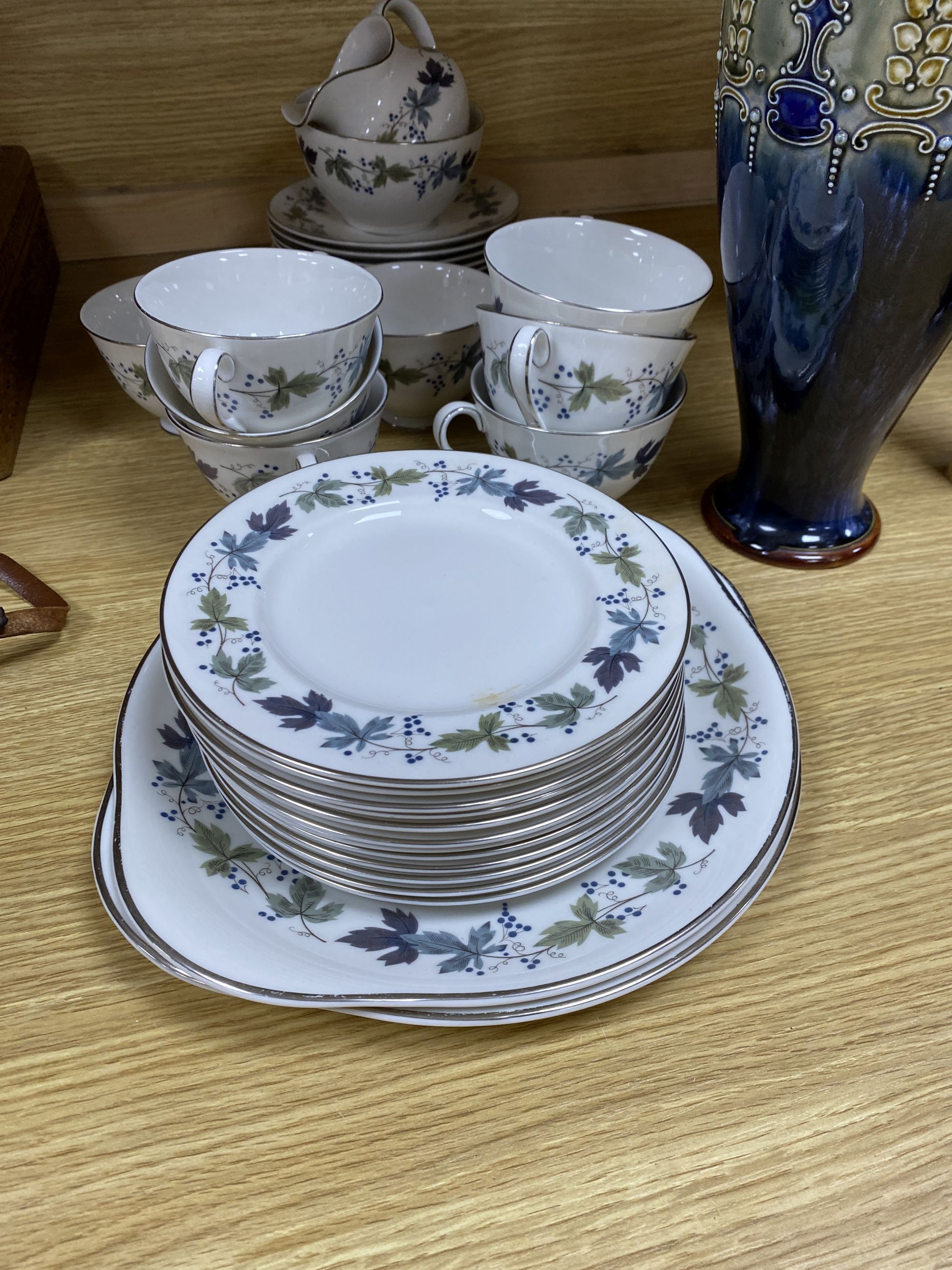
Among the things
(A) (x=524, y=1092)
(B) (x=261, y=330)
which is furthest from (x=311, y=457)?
(A) (x=524, y=1092)

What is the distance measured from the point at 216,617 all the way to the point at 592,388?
26cm

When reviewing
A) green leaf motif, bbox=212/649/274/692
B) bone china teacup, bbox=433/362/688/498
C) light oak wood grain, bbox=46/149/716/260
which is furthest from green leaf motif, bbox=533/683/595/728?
light oak wood grain, bbox=46/149/716/260

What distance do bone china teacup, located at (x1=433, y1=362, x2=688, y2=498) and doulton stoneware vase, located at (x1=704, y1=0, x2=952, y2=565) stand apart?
56mm

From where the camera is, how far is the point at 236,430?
562 mm

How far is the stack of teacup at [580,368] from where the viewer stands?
1.82 feet

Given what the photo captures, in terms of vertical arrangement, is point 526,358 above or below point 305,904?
above

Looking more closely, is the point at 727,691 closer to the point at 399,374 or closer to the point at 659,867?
the point at 659,867

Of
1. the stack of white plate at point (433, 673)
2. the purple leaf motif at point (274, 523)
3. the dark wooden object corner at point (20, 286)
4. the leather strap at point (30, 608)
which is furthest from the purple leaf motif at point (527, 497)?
the dark wooden object corner at point (20, 286)

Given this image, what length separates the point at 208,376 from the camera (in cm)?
52

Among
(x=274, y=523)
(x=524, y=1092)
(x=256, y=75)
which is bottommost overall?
(x=524, y=1092)

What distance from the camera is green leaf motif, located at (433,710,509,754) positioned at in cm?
37

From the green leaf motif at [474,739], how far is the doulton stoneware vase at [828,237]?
0.96ft

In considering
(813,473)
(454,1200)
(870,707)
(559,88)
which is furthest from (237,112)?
(454,1200)

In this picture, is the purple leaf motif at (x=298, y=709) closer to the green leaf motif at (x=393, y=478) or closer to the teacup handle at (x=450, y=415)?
the green leaf motif at (x=393, y=478)
